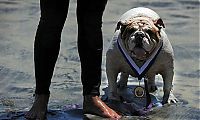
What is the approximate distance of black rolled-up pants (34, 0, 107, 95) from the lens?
414 cm

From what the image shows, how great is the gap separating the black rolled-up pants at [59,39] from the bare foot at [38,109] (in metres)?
0.05

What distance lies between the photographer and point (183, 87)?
562cm

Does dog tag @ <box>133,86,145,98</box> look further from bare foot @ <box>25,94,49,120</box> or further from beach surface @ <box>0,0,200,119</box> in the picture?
bare foot @ <box>25,94,49,120</box>

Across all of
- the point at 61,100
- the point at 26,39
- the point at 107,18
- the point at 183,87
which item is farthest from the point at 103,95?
the point at 107,18

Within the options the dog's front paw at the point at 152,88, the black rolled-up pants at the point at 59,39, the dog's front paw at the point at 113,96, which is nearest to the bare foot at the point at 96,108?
the black rolled-up pants at the point at 59,39

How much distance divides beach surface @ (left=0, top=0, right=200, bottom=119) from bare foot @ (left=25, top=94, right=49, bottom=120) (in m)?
0.25

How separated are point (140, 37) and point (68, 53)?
189 cm

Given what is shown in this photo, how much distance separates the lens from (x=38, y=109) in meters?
4.27

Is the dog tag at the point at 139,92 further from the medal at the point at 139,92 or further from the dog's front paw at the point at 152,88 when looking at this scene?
the dog's front paw at the point at 152,88

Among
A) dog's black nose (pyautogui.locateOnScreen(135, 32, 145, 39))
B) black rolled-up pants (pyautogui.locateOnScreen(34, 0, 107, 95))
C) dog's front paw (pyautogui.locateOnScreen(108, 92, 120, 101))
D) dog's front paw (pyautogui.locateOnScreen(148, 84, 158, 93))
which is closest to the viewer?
black rolled-up pants (pyautogui.locateOnScreen(34, 0, 107, 95))

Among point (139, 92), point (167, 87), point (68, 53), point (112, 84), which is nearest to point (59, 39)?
point (112, 84)

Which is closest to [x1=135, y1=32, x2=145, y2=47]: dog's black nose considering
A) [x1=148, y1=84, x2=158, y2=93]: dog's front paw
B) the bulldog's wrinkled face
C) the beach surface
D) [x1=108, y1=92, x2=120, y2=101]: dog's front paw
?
the bulldog's wrinkled face

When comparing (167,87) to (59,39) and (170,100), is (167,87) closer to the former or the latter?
(170,100)

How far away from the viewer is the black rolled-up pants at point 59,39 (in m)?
4.14
